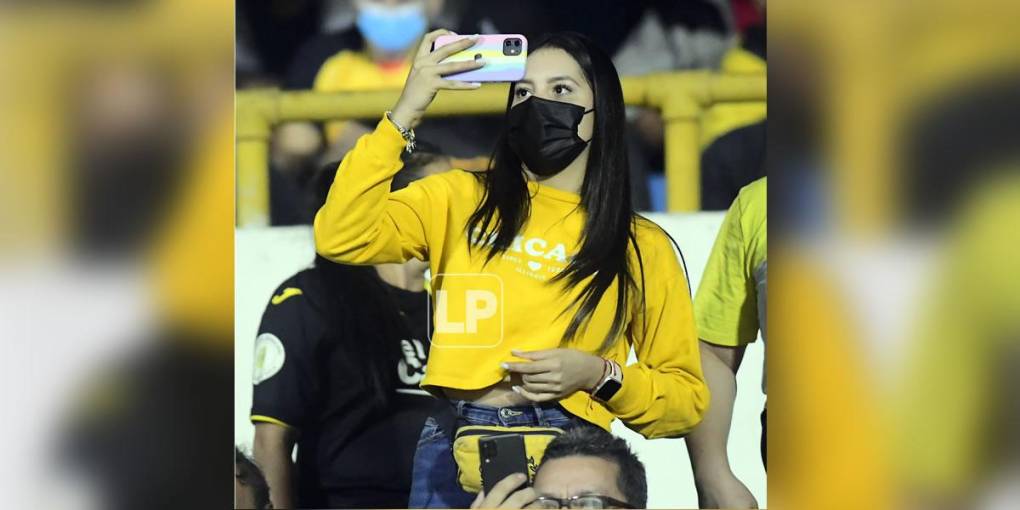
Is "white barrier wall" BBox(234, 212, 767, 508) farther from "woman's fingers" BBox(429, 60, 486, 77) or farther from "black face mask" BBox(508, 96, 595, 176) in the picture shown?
"woman's fingers" BBox(429, 60, 486, 77)

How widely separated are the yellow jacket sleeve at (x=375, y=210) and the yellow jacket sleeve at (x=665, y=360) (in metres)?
0.61

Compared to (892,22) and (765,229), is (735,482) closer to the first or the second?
(765,229)

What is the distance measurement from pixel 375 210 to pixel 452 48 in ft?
1.62

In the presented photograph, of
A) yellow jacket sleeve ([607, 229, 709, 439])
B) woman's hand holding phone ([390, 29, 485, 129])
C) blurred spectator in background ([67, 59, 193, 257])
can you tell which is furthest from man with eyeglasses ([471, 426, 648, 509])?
blurred spectator in background ([67, 59, 193, 257])

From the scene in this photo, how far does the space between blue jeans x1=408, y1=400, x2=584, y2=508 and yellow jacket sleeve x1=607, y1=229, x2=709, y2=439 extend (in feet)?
0.65

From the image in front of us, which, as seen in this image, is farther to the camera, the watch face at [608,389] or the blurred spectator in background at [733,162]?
the blurred spectator in background at [733,162]

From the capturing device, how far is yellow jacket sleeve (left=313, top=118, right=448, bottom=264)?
109 inches

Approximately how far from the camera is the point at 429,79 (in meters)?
2.90

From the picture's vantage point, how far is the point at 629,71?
2969 millimetres

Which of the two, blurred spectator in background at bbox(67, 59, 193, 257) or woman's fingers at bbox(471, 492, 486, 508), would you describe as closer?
woman's fingers at bbox(471, 492, 486, 508)

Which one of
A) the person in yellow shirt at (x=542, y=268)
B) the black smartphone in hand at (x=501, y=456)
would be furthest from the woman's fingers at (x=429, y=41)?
the black smartphone in hand at (x=501, y=456)

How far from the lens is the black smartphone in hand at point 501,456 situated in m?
2.89

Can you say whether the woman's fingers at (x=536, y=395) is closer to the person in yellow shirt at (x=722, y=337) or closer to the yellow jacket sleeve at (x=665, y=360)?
the yellow jacket sleeve at (x=665, y=360)

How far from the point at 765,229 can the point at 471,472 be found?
1.05 metres
